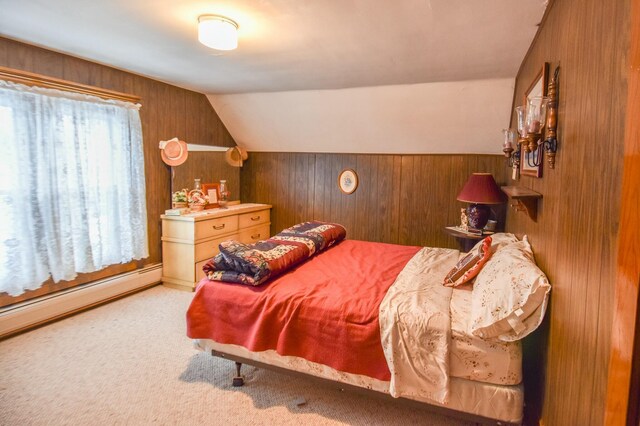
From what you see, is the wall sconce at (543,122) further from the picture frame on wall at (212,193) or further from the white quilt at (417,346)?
the picture frame on wall at (212,193)

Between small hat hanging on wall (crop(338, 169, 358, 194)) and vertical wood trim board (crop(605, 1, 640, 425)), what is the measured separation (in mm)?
3762

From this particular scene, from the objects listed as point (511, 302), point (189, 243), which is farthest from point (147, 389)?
point (511, 302)

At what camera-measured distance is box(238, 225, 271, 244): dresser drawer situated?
460 cm

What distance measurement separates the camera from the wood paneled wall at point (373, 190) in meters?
4.23

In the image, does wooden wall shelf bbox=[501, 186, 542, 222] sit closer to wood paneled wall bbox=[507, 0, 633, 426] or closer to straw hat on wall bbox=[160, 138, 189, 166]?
wood paneled wall bbox=[507, 0, 633, 426]

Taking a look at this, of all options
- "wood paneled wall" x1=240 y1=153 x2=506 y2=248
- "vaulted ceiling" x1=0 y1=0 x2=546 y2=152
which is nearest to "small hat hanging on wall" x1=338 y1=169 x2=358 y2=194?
"wood paneled wall" x1=240 y1=153 x2=506 y2=248

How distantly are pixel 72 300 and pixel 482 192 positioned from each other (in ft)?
12.7

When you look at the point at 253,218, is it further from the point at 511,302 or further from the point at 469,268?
the point at 511,302

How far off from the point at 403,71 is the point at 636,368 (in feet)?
9.51

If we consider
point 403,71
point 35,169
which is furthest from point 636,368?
point 35,169

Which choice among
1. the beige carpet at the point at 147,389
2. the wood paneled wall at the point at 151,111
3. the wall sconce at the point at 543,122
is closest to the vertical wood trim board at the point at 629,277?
the wall sconce at the point at 543,122

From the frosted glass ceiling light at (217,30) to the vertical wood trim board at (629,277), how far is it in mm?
2030

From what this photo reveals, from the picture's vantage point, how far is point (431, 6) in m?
2.00

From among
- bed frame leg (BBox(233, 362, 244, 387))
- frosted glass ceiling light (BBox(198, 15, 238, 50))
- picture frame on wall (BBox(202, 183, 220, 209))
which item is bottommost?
bed frame leg (BBox(233, 362, 244, 387))
